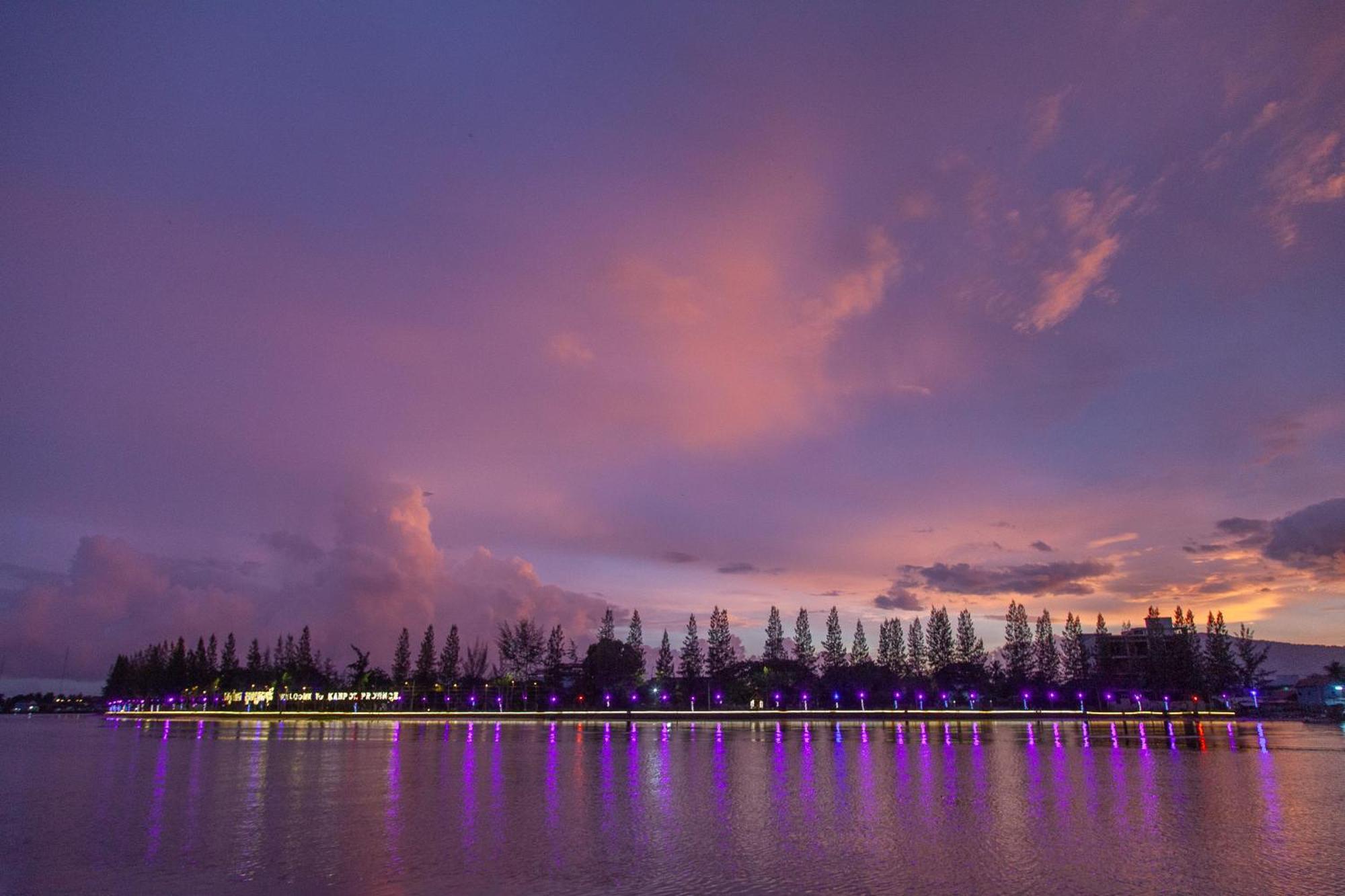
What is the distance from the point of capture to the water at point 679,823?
13555 mm

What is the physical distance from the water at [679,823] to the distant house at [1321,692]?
110m

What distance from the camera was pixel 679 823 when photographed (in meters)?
18.8

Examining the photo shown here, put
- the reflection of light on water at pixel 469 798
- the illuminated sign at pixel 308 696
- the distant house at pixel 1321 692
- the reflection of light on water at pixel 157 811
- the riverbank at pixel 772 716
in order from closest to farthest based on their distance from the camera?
1. the reflection of light on water at pixel 157 811
2. the reflection of light on water at pixel 469 798
3. the riverbank at pixel 772 716
4. the distant house at pixel 1321 692
5. the illuminated sign at pixel 308 696

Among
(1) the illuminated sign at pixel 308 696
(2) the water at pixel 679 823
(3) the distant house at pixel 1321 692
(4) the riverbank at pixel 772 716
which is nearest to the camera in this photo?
(2) the water at pixel 679 823

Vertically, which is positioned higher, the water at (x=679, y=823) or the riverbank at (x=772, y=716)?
the water at (x=679, y=823)

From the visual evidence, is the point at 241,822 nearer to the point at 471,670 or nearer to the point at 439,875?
the point at 439,875

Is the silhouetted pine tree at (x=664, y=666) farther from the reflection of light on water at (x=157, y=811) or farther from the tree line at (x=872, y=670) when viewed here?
the reflection of light on water at (x=157, y=811)

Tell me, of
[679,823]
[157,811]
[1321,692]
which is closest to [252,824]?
[157,811]

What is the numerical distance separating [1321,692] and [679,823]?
16958cm

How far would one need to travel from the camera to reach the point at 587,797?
23422mm

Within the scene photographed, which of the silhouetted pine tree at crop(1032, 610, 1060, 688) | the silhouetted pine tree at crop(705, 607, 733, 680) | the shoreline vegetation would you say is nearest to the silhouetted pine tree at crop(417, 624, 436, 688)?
the shoreline vegetation

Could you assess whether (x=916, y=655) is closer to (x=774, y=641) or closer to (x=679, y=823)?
(x=774, y=641)

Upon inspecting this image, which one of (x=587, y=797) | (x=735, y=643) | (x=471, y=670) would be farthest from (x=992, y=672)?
(x=587, y=797)

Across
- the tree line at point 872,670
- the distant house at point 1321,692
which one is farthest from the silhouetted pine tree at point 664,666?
the distant house at point 1321,692
